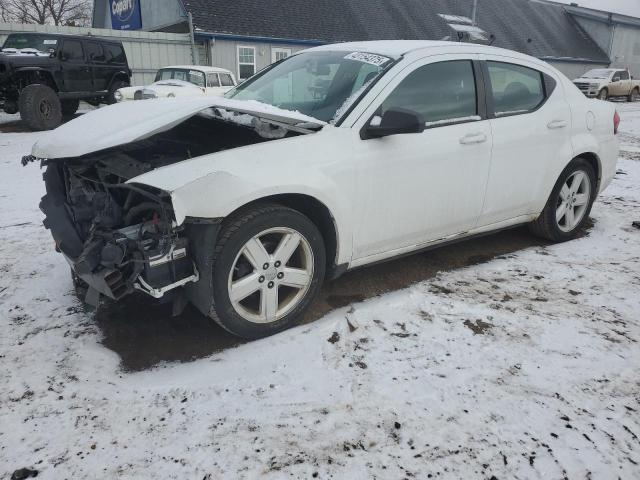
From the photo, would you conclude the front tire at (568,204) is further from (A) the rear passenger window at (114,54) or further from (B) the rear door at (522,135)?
(A) the rear passenger window at (114,54)

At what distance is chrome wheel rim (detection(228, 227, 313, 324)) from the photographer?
2734mm

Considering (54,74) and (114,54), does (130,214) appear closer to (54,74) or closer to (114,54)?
(54,74)

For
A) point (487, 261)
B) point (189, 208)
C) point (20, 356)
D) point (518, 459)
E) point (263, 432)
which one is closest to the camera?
point (518, 459)

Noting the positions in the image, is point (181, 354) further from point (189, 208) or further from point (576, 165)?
point (576, 165)

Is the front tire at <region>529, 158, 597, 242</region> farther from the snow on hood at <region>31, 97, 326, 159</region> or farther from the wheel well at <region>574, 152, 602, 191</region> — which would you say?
the snow on hood at <region>31, 97, 326, 159</region>

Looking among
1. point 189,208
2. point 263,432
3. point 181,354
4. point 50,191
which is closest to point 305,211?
point 189,208

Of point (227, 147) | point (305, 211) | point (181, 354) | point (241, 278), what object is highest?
point (227, 147)

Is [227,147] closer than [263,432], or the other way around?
Answer: [263,432]

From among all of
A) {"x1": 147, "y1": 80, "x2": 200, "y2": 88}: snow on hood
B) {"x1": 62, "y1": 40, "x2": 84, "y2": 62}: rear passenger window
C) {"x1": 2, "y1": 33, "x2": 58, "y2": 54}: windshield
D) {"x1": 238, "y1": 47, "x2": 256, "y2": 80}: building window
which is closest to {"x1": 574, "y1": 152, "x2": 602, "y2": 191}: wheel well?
{"x1": 147, "y1": 80, "x2": 200, "y2": 88}: snow on hood

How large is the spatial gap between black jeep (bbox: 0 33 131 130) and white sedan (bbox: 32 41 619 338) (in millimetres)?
8978

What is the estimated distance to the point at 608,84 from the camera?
24000 mm

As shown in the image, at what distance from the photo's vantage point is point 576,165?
4320 millimetres

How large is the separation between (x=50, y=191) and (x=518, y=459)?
2911 mm

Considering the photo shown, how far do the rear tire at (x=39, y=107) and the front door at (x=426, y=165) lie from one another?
10.2 m
